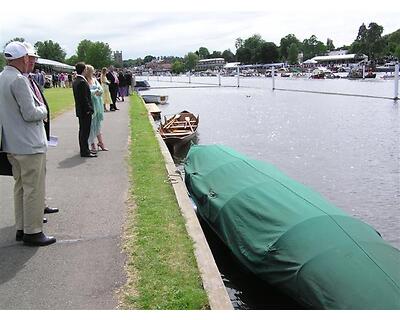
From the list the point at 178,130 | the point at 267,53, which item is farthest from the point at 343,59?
the point at 178,130

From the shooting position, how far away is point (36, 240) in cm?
600

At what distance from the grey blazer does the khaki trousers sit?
0.40ft

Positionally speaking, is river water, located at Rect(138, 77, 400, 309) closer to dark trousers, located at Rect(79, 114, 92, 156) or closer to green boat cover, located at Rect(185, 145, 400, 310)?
green boat cover, located at Rect(185, 145, 400, 310)

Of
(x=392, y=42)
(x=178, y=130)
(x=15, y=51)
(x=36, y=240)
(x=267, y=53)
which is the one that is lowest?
(x=178, y=130)

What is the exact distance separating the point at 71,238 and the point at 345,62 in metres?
181

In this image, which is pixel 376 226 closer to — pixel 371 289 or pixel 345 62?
pixel 371 289

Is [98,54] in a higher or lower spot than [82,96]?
higher

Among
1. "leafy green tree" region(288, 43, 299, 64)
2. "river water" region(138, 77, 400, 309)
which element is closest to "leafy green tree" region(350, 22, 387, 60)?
"leafy green tree" region(288, 43, 299, 64)

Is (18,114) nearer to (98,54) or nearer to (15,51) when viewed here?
(15,51)

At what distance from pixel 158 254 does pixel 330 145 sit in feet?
54.4

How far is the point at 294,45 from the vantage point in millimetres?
194500

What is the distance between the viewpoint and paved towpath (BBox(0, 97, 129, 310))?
466 centimetres

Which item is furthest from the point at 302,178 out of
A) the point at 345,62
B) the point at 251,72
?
the point at 345,62

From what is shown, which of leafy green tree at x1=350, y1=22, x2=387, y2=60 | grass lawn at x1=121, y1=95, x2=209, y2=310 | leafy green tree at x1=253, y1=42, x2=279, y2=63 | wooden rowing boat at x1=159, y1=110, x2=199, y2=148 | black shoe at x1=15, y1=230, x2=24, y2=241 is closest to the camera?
grass lawn at x1=121, y1=95, x2=209, y2=310
